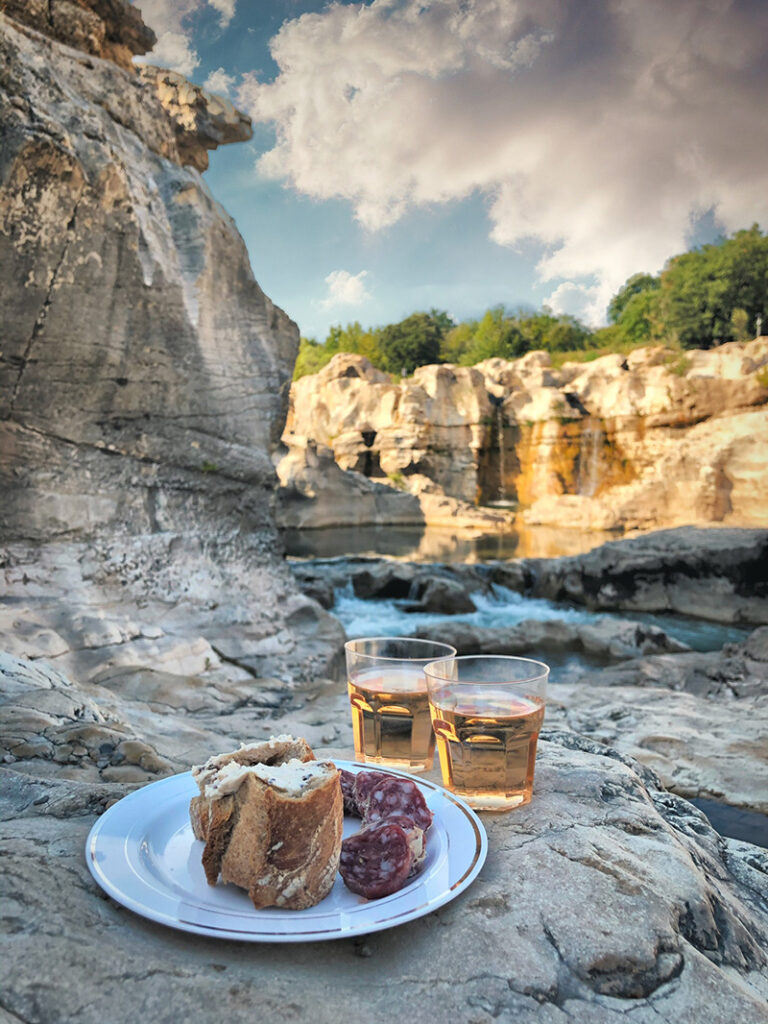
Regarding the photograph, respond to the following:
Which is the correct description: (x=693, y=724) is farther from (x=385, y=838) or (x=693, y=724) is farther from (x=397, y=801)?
(x=385, y=838)

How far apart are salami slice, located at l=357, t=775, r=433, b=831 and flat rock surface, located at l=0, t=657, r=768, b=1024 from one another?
119 millimetres

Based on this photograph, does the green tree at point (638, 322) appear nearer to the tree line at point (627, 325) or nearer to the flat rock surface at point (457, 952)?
the tree line at point (627, 325)

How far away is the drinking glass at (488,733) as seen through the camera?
120 centimetres

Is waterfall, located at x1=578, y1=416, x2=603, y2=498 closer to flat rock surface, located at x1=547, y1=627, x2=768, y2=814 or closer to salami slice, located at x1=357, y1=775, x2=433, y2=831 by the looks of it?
flat rock surface, located at x1=547, y1=627, x2=768, y2=814

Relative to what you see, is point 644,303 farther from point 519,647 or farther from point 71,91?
point 71,91

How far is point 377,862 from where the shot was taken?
2.92 feet

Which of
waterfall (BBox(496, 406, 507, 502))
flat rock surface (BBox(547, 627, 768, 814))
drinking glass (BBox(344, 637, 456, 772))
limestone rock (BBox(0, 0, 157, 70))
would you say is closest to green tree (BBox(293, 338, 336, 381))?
waterfall (BBox(496, 406, 507, 502))

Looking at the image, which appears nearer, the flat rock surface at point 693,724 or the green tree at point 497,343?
the flat rock surface at point 693,724

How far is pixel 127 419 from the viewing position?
4855 mm

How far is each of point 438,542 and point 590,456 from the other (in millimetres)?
8658

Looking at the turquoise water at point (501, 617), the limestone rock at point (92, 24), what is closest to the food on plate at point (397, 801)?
the limestone rock at point (92, 24)

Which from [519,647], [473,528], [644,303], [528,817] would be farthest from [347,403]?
[528,817]

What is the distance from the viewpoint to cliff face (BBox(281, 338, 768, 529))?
1948cm

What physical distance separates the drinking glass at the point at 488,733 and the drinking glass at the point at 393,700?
141 millimetres
